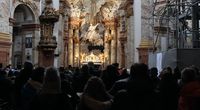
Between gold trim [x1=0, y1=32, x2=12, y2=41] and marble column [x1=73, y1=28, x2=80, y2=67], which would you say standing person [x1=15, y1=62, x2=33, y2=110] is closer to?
gold trim [x1=0, y1=32, x2=12, y2=41]

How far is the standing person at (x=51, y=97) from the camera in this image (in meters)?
5.18

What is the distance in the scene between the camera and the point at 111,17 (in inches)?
1631

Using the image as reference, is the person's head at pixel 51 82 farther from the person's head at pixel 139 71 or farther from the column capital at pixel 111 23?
the column capital at pixel 111 23

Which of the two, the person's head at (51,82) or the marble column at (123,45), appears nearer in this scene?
the person's head at (51,82)

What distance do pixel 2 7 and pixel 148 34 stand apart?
39.2ft

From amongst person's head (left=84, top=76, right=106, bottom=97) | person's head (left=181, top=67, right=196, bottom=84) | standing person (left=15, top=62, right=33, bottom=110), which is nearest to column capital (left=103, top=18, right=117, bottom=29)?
standing person (left=15, top=62, right=33, bottom=110)

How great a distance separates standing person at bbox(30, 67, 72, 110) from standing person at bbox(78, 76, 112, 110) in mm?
277

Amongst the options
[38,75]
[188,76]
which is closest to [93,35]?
[38,75]

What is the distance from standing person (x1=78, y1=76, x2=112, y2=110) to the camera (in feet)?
16.8

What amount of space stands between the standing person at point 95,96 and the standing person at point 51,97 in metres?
0.28

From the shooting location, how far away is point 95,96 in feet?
16.9

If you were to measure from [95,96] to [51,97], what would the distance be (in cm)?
58

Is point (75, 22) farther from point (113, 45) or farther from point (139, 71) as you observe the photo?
point (139, 71)

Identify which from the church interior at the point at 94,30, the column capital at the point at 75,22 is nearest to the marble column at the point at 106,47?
the church interior at the point at 94,30
